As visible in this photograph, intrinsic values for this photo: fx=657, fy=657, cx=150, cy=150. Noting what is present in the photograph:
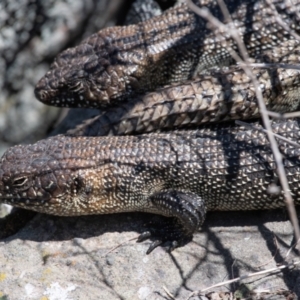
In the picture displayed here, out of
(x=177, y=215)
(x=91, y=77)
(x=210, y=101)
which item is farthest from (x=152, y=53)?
(x=177, y=215)

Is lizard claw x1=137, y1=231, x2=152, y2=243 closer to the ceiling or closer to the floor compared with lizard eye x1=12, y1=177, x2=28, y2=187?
closer to the floor

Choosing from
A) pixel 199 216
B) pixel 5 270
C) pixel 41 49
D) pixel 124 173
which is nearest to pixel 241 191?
pixel 199 216

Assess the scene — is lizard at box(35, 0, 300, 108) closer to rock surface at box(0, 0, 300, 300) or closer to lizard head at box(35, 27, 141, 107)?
lizard head at box(35, 27, 141, 107)

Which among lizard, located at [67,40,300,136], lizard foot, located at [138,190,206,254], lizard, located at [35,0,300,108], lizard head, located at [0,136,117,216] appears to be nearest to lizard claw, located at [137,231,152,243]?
lizard foot, located at [138,190,206,254]

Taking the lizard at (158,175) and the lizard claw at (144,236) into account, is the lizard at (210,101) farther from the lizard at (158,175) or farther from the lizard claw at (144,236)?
the lizard claw at (144,236)

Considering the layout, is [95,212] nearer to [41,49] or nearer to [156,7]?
[41,49]

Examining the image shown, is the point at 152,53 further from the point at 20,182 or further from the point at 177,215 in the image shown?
the point at 20,182

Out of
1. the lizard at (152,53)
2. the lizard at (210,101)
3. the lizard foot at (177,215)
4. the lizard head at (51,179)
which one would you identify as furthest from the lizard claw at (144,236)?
the lizard at (152,53)

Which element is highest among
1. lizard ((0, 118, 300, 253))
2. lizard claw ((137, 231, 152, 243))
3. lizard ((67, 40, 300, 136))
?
lizard ((67, 40, 300, 136))
